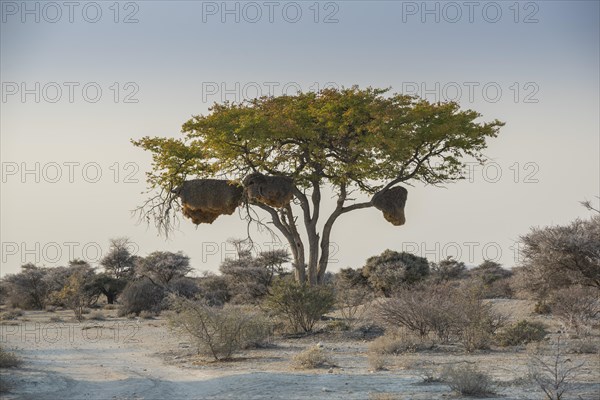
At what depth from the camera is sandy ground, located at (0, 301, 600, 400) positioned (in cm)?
1180

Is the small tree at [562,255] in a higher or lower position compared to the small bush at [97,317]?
higher

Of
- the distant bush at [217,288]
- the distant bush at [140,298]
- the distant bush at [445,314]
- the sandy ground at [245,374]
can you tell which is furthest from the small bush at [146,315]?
the distant bush at [445,314]

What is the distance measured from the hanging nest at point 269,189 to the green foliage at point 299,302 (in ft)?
13.7

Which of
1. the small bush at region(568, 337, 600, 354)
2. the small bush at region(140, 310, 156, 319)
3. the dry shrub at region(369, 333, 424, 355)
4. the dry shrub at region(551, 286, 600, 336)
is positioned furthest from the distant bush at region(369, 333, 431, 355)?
the small bush at region(140, 310, 156, 319)

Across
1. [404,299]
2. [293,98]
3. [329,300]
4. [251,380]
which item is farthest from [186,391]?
[293,98]

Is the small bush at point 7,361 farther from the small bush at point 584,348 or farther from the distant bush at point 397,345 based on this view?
the small bush at point 584,348

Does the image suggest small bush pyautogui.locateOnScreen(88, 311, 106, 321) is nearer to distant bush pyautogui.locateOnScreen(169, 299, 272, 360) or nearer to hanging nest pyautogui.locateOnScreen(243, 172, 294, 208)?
hanging nest pyautogui.locateOnScreen(243, 172, 294, 208)

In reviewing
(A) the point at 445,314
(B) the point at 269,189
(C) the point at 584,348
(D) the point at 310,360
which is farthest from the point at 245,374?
(B) the point at 269,189

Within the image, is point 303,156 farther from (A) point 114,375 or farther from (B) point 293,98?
(A) point 114,375

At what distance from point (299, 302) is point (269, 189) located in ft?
17.1

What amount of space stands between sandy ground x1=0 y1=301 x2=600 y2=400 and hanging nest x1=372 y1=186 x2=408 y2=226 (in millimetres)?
6225

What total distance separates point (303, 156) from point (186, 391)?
1668 cm

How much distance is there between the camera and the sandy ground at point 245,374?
11797 mm

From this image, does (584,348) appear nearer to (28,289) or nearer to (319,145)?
(319,145)
